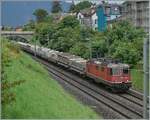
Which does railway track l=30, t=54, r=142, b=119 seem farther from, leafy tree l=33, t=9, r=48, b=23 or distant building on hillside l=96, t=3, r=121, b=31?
leafy tree l=33, t=9, r=48, b=23

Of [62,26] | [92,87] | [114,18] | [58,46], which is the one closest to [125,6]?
[114,18]

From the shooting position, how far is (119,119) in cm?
2198

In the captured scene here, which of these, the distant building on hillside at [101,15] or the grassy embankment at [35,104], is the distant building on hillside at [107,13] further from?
the grassy embankment at [35,104]

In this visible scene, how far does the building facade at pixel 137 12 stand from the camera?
71281mm

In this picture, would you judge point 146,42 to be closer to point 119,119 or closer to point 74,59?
point 119,119

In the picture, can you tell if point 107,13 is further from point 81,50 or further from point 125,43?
point 125,43

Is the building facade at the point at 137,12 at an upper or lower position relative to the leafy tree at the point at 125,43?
upper

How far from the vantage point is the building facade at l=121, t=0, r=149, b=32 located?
234ft

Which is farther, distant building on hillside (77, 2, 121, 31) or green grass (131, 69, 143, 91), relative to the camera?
distant building on hillside (77, 2, 121, 31)

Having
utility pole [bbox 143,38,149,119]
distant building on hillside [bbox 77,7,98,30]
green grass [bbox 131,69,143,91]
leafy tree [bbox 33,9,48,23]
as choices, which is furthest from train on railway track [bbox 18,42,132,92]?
leafy tree [bbox 33,9,48,23]

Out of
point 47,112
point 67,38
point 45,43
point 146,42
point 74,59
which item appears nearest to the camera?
point 146,42

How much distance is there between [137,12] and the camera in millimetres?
74625

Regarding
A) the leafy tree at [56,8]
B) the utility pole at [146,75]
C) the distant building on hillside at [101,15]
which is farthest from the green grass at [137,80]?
the leafy tree at [56,8]

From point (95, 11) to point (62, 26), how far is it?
13768 mm
